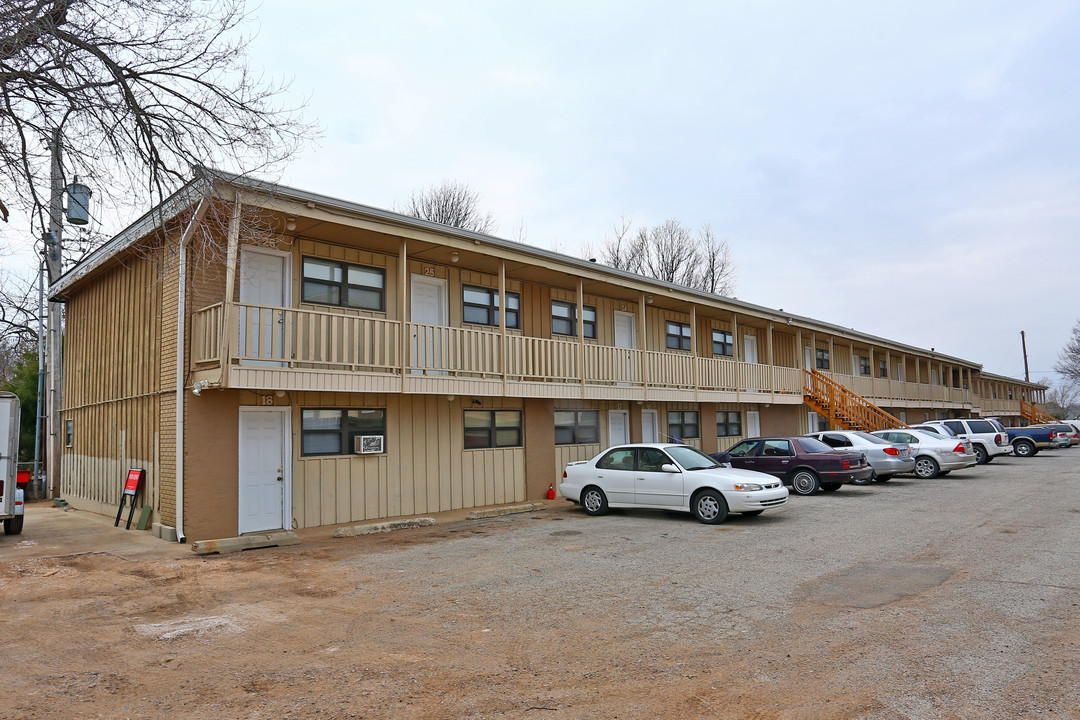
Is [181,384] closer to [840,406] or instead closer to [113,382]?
[113,382]

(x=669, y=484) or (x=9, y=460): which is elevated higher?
(x=9, y=460)

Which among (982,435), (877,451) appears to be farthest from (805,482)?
(982,435)

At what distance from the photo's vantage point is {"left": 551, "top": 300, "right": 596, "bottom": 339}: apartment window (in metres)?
18.2

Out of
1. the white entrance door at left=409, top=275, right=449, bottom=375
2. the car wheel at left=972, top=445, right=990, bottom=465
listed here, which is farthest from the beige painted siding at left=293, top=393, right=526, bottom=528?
the car wheel at left=972, top=445, right=990, bottom=465

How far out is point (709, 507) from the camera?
1241 cm

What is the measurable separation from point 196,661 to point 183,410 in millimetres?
6515

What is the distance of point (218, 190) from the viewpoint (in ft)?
32.7

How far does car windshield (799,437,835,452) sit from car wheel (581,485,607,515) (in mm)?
5896

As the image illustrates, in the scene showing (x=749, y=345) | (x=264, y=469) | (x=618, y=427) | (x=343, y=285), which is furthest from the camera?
(x=749, y=345)

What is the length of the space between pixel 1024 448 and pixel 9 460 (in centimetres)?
3459

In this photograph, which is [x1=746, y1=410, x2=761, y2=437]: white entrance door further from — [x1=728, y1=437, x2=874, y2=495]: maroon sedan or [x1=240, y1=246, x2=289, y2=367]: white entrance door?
[x1=240, y1=246, x2=289, y2=367]: white entrance door

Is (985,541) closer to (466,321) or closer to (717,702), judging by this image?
(717,702)

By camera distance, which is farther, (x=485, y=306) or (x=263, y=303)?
(x=485, y=306)

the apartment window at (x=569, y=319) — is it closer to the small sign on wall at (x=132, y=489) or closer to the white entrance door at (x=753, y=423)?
the white entrance door at (x=753, y=423)
